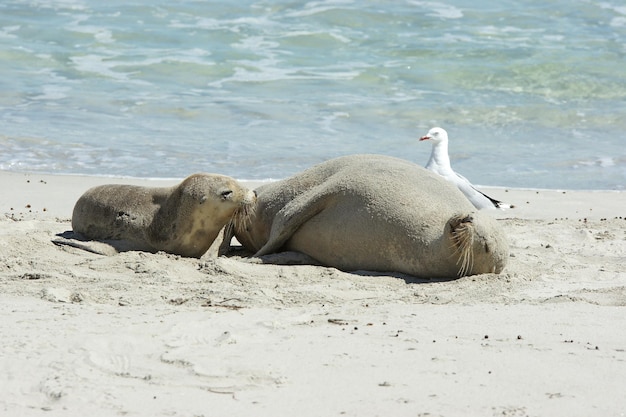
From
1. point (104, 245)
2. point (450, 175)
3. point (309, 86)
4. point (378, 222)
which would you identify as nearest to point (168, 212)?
point (104, 245)

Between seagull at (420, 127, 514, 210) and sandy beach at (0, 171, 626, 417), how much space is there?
4.87 feet

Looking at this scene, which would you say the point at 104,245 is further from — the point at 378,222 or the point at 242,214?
the point at 378,222

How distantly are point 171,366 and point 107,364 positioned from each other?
0.81 ft

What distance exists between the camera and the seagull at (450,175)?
856 cm

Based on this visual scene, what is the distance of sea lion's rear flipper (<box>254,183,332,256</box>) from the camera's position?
→ 652cm

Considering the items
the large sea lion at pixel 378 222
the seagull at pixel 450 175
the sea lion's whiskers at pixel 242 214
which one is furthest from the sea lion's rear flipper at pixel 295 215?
the seagull at pixel 450 175

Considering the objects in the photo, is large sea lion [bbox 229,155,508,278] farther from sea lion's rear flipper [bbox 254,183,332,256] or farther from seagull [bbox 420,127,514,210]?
seagull [bbox 420,127,514,210]

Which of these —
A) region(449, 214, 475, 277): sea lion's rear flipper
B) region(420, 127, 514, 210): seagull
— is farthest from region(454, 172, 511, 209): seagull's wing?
region(449, 214, 475, 277): sea lion's rear flipper

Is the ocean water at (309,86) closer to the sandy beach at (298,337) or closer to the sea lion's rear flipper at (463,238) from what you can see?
the sandy beach at (298,337)

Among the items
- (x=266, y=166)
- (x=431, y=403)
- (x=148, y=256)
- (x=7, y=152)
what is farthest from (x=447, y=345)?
(x=7, y=152)

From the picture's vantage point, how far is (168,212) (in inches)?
262

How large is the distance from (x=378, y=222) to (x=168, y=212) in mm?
1328

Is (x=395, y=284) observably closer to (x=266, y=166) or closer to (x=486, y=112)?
(x=266, y=166)

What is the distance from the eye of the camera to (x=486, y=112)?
47.4ft
